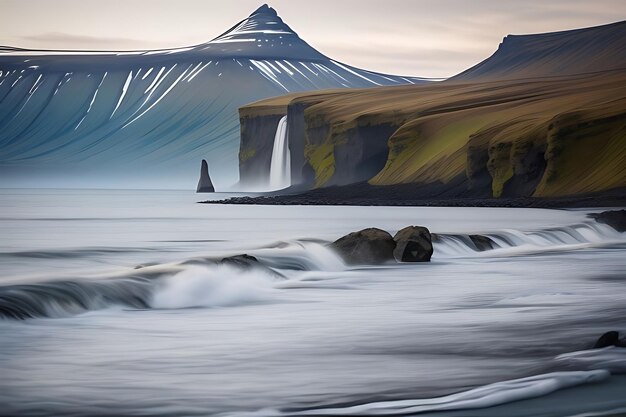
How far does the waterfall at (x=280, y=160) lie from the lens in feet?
367

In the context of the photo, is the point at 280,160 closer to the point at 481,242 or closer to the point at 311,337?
the point at 481,242

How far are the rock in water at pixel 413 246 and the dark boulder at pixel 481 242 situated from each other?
14.3 feet

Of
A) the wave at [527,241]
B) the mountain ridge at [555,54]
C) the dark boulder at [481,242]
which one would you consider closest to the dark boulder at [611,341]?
the wave at [527,241]

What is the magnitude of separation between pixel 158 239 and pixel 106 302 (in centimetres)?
1990

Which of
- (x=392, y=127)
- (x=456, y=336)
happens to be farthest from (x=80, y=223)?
(x=392, y=127)

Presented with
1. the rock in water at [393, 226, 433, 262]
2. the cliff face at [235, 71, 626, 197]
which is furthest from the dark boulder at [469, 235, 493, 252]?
the cliff face at [235, 71, 626, 197]

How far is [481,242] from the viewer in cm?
2992

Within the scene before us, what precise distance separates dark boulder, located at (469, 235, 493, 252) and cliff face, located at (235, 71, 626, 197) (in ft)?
102

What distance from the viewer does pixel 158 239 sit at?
35688mm

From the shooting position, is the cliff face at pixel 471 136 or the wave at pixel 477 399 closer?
the wave at pixel 477 399

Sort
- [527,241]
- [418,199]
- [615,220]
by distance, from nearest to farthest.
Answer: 1. [527,241]
2. [615,220]
3. [418,199]

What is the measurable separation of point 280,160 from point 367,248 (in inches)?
3530

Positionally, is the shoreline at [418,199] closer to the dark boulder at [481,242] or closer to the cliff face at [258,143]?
the dark boulder at [481,242]

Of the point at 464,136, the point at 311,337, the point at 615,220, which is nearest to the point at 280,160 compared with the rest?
the point at 464,136
